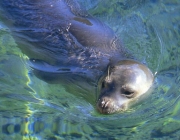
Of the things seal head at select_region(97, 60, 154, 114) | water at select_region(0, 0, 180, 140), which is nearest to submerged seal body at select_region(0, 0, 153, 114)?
seal head at select_region(97, 60, 154, 114)

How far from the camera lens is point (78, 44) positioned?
5.83m

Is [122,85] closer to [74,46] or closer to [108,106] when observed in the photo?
[108,106]

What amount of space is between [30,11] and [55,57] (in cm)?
94

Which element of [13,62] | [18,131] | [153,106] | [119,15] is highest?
[119,15]

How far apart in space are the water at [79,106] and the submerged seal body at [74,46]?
198mm

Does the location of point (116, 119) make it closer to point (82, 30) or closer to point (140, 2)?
point (82, 30)

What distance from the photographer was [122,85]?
4980 mm

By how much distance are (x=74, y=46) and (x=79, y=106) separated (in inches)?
39.9

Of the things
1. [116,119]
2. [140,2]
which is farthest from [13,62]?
[140,2]

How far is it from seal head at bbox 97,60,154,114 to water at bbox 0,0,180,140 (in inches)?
6.8

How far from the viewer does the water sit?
4746 millimetres

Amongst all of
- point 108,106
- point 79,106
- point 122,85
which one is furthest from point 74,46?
point 108,106

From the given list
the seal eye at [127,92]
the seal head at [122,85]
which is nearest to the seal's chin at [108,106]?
the seal head at [122,85]

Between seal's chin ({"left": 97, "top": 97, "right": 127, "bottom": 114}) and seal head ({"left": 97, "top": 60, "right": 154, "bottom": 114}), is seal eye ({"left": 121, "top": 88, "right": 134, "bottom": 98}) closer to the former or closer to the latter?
seal head ({"left": 97, "top": 60, "right": 154, "bottom": 114})
